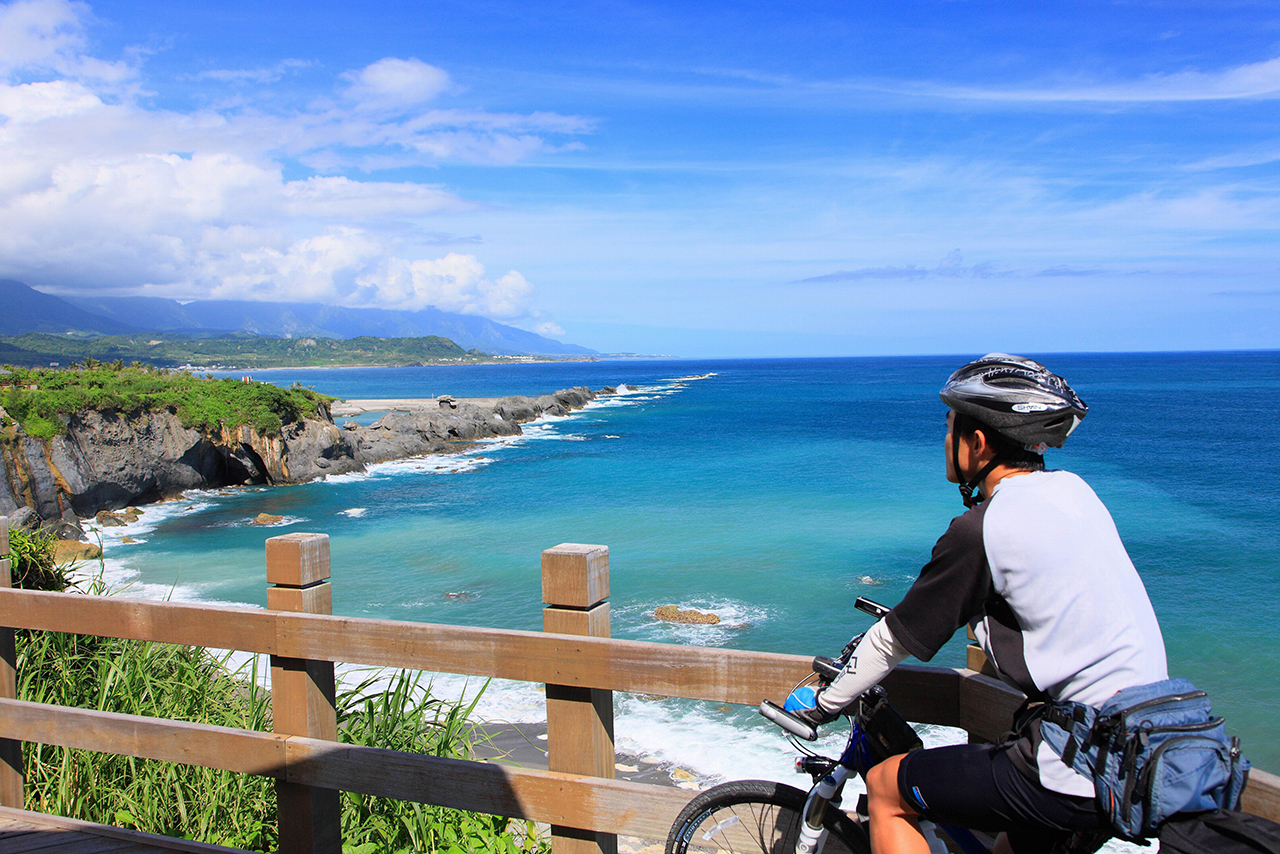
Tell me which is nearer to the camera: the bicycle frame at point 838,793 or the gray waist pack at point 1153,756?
the gray waist pack at point 1153,756

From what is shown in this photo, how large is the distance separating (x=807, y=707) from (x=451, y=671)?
1317 mm

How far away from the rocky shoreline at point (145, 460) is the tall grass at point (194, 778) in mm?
10402

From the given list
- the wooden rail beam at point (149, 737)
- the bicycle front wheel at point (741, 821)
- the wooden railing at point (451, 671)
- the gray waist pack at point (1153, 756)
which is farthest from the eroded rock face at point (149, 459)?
the gray waist pack at point (1153, 756)

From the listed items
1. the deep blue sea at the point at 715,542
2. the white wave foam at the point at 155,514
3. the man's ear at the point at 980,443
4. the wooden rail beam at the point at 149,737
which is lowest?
the deep blue sea at the point at 715,542

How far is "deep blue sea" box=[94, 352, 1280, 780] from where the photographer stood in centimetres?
1314

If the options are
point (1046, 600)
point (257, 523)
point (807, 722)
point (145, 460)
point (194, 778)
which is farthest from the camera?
point (145, 460)

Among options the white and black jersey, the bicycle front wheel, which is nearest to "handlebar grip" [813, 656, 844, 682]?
the white and black jersey

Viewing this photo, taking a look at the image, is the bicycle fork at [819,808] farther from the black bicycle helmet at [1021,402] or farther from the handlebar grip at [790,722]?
the black bicycle helmet at [1021,402]

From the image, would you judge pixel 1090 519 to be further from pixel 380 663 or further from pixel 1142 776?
pixel 380 663

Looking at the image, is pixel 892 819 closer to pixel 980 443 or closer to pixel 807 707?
pixel 807 707

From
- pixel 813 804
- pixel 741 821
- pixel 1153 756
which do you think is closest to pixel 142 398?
pixel 741 821

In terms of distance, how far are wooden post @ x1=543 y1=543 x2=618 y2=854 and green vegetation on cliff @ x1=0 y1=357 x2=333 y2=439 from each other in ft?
76.2

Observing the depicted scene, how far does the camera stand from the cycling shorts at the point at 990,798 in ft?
6.24

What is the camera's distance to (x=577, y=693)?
2.74 metres
